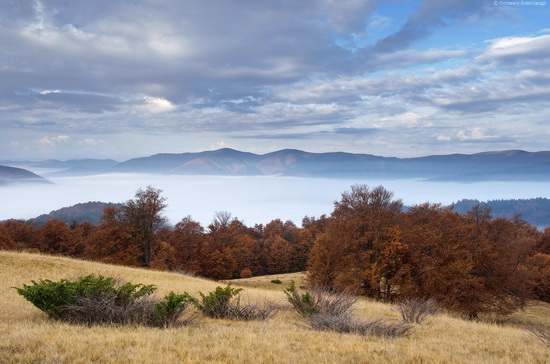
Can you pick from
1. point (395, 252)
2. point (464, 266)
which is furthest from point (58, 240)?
point (464, 266)

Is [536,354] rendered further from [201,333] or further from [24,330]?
[24,330]

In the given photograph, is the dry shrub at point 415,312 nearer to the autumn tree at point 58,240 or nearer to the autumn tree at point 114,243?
the autumn tree at point 114,243

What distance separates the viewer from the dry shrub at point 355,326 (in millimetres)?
11102

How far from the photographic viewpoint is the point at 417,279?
3422cm

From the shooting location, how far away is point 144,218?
52281 millimetres

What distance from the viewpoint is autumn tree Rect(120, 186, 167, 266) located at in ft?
170

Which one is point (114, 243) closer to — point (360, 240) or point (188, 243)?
point (188, 243)

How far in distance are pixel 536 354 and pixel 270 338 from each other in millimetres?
6188

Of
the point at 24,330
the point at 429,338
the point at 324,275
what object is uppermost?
the point at 24,330

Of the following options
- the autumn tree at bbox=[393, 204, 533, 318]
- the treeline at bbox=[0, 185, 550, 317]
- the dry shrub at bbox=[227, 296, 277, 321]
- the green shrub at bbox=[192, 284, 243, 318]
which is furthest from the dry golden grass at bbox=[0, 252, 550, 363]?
the autumn tree at bbox=[393, 204, 533, 318]

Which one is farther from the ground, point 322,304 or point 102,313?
point 102,313

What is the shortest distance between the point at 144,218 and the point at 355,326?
45.4 meters

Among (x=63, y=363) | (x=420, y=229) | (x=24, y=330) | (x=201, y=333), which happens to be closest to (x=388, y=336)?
(x=201, y=333)

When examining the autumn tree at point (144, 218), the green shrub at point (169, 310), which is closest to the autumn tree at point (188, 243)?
the autumn tree at point (144, 218)
